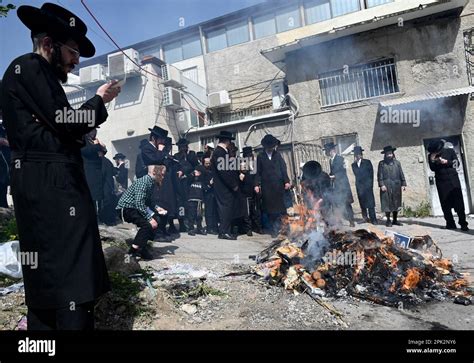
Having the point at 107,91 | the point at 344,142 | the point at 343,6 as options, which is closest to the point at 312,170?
the point at 344,142

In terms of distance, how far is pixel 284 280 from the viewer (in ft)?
12.1

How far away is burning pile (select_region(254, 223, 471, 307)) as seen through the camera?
348cm

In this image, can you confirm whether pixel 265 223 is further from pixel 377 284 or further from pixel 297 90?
pixel 297 90

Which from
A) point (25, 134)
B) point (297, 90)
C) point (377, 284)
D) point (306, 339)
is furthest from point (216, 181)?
point (297, 90)

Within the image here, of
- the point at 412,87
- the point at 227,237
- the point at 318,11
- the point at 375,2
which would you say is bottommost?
the point at 227,237

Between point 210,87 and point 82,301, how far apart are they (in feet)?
55.3

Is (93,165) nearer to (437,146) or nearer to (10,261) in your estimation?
(10,261)

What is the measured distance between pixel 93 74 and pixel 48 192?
13320 millimetres

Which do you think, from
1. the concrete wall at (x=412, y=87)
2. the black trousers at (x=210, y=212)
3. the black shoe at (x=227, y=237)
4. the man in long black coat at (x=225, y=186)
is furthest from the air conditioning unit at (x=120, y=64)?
the black shoe at (x=227, y=237)

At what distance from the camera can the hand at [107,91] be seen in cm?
202

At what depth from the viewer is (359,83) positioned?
1091 cm

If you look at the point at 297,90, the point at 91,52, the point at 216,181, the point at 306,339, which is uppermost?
the point at 297,90

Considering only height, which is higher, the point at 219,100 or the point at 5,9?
the point at 219,100

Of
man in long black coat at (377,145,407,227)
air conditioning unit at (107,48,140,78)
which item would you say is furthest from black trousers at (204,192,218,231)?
air conditioning unit at (107,48,140,78)
